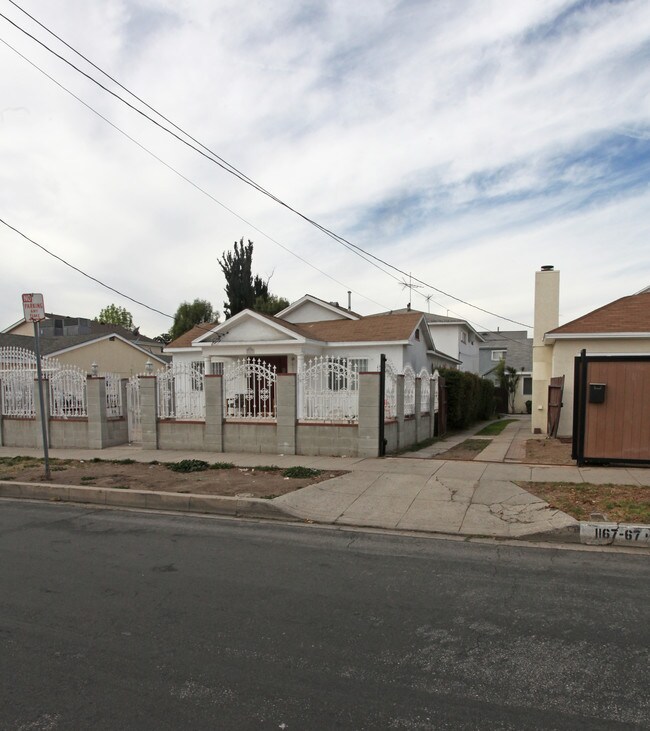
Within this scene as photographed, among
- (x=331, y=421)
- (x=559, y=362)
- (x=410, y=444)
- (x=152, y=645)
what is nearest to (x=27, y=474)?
(x=331, y=421)

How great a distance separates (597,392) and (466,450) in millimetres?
4890

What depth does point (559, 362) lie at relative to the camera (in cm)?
1506

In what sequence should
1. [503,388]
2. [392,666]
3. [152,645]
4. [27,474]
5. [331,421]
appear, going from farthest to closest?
[503,388] → [331,421] → [27,474] → [152,645] → [392,666]

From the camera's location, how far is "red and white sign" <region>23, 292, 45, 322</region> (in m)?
9.11

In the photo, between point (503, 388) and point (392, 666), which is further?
point (503, 388)

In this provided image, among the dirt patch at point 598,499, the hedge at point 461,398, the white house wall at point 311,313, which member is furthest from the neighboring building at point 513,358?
the dirt patch at point 598,499

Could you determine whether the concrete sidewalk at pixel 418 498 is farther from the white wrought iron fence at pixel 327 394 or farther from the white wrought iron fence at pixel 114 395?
the white wrought iron fence at pixel 114 395

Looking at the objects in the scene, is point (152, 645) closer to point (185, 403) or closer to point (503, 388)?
point (185, 403)

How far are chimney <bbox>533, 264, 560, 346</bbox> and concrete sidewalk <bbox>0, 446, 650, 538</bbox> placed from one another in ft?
29.5

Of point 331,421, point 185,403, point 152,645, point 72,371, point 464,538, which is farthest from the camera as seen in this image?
point 72,371

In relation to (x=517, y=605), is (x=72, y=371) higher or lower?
higher

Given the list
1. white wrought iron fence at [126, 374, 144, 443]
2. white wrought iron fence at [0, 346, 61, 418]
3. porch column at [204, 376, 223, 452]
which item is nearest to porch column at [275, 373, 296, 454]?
porch column at [204, 376, 223, 452]

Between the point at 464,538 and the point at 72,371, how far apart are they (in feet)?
37.1

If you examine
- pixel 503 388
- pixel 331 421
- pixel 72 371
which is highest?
pixel 72 371
